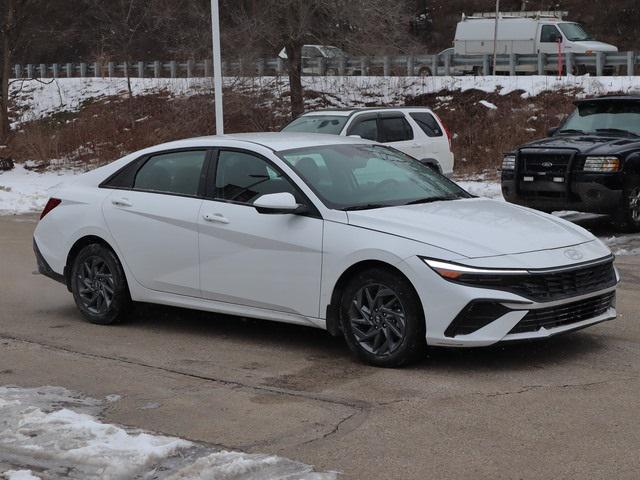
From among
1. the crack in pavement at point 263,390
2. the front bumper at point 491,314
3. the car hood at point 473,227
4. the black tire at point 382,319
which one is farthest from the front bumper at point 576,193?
the crack in pavement at point 263,390

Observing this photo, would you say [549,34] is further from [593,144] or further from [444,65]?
[593,144]

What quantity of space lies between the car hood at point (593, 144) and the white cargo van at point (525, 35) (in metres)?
23.0

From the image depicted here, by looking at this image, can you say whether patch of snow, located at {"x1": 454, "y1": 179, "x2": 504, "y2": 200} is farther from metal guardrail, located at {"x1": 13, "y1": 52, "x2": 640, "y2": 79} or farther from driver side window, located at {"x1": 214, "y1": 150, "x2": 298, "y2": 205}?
metal guardrail, located at {"x1": 13, "y1": 52, "x2": 640, "y2": 79}

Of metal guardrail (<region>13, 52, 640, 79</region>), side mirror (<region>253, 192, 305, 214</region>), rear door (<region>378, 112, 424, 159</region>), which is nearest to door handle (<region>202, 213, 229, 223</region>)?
side mirror (<region>253, 192, 305, 214</region>)

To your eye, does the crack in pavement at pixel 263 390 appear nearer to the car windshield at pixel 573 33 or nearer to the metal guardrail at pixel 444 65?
the metal guardrail at pixel 444 65

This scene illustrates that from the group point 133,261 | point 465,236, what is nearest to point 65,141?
point 133,261

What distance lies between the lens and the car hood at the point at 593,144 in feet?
47.4

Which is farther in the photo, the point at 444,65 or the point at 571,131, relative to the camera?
the point at 444,65

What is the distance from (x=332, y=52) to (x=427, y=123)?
51.8ft

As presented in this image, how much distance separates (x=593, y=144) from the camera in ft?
48.3

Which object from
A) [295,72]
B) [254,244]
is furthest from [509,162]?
[295,72]

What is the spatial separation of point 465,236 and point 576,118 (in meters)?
9.65

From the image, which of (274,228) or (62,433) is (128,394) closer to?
(62,433)

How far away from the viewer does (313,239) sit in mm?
7367
